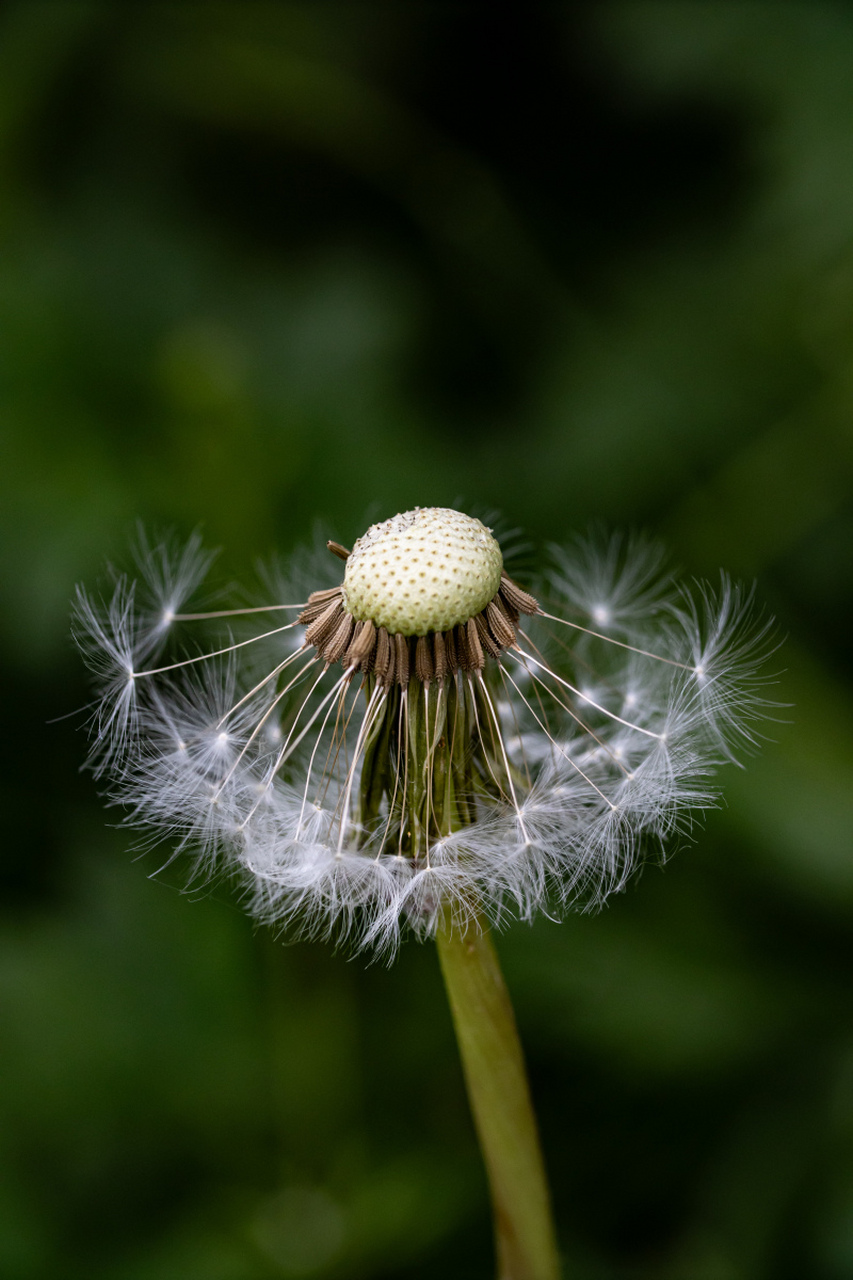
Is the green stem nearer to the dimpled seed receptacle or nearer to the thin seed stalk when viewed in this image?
the thin seed stalk

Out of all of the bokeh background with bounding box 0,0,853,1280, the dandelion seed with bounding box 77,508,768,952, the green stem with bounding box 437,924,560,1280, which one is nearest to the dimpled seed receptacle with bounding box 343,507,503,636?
the dandelion seed with bounding box 77,508,768,952

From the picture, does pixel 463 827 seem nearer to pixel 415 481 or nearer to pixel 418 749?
pixel 418 749

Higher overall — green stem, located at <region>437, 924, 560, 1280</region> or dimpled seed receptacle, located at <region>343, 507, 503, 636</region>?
dimpled seed receptacle, located at <region>343, 507, 503, 636</region>

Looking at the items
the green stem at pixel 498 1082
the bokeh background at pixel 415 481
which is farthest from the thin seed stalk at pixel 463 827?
the bokeh background at pixel 415 481

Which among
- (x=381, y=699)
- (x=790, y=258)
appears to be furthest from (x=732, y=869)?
(x=790, y=258)

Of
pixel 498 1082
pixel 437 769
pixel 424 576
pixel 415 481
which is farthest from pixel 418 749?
pixel 415 481
